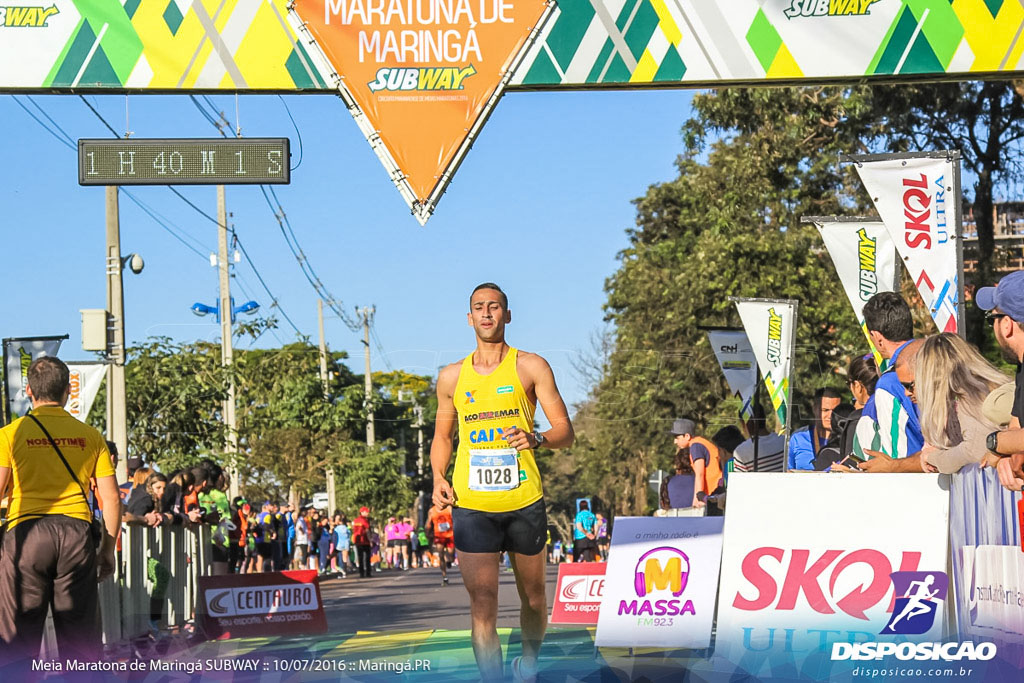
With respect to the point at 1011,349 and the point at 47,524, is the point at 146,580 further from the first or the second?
the point at 1011,349

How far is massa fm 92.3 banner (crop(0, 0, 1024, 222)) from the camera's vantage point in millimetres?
10172

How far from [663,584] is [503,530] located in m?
1.79

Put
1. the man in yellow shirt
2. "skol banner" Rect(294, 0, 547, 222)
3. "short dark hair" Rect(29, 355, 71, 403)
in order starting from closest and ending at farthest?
1. the man in yellow shirt
2. "short dark hair" Rect(29, 355, 71, 403)
3. "skol banner" Rect(294, 0, 547, 222)

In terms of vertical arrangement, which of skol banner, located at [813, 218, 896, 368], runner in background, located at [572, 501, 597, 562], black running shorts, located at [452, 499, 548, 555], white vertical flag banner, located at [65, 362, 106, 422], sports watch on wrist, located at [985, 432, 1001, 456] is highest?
skol banner, located at [813, 218, 896, 368]

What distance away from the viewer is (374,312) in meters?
60.2

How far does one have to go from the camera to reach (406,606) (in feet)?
58.1

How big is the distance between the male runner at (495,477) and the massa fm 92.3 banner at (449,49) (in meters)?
3.08

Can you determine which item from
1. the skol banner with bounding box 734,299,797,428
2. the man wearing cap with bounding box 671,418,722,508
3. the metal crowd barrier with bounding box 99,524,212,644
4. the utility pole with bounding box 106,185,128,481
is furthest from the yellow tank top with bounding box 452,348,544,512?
the utility pole with bounding box 106,185,128,481

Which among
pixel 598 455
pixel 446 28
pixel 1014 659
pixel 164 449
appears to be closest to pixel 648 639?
pixel 1014 659

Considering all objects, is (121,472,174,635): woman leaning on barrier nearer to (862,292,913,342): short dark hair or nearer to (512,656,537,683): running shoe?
(512,656,537,683): running shoe

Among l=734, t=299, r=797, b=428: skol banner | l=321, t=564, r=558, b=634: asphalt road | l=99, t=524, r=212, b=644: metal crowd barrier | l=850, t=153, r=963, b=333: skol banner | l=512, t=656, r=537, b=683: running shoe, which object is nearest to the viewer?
l=512, t=656, r=537, b=683: running shoe

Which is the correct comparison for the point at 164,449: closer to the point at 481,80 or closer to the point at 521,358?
the point at 481,80

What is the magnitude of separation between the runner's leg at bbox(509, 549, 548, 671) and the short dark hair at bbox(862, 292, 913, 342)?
238 cm

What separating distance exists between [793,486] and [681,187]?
2925cm
